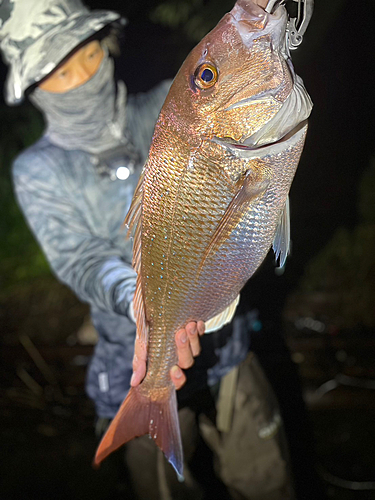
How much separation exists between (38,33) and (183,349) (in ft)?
4.98

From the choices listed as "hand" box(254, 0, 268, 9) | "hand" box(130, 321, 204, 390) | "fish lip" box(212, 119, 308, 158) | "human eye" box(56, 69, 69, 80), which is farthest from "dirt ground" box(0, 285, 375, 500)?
"hand" box(254, 0, 268, 9)

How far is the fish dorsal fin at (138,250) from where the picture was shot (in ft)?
3.48

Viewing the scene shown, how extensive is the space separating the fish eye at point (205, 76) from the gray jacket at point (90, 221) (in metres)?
0.97

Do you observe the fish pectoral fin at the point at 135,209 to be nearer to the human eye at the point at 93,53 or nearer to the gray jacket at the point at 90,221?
the gray jacket at the point at 90,221

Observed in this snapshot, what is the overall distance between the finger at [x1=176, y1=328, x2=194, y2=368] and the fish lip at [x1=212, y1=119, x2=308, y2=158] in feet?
1.84

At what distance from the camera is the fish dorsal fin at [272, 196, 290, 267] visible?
102cm

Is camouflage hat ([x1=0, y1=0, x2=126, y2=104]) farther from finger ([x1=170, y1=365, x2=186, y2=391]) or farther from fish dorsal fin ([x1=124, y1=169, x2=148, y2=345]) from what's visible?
finger ([x1=170, y1=365, x2=186, y2=391])

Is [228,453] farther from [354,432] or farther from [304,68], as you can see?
[304,68]

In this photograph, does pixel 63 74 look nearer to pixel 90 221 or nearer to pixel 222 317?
pixel 90 221

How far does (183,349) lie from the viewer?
120 cm

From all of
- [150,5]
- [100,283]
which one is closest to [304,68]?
[150,5]

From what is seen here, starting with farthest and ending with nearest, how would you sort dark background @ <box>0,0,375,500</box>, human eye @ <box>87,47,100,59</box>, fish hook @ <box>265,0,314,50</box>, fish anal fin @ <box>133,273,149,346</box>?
dark background @ <box>0,0,375,500</box> → human eye @ <box>87,47,100,59</box> → fish anal fin @ <box>133,273,149,346</box> → fish hook @ <box>265,0,314,50</box>

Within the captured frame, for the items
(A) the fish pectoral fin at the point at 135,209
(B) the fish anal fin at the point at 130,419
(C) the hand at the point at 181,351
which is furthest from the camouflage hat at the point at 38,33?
(B) the fish anal fin at the point at 130,419

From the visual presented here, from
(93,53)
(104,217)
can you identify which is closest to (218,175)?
(104,217)
